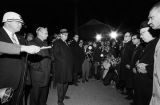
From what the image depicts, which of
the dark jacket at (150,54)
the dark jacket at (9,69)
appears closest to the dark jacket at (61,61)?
the dark jacket at (9,69)

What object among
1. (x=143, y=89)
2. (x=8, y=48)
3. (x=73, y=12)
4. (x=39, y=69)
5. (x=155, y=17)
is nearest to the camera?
(x=8, y=48)

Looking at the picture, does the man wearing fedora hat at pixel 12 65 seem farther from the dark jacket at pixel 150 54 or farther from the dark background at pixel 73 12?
the dark background at pixel 73 12

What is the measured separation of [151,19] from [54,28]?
723 inches

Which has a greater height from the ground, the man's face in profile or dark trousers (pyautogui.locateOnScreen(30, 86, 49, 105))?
the man's face in profile

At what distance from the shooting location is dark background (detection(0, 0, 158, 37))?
15700mm

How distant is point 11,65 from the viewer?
3.04m

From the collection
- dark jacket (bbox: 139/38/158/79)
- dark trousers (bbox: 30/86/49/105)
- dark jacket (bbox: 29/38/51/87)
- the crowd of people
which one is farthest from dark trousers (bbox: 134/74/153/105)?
dark trousers (bbox: 30/86/49/105)

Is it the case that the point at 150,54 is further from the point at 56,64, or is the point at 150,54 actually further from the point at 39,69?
the point at 56,64

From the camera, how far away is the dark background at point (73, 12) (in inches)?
618

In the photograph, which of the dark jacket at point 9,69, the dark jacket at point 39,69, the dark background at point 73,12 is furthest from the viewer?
the dark background at point 73,12

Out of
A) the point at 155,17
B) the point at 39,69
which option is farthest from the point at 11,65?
the point at 155,17

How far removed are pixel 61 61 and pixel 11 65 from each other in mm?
2641

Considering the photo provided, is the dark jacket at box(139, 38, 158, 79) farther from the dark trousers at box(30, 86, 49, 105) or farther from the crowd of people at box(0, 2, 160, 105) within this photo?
the dark trousers at box(30, 86, 49, 105)

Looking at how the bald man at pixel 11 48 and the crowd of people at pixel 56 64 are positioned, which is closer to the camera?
the bald man at pixel 11 48
